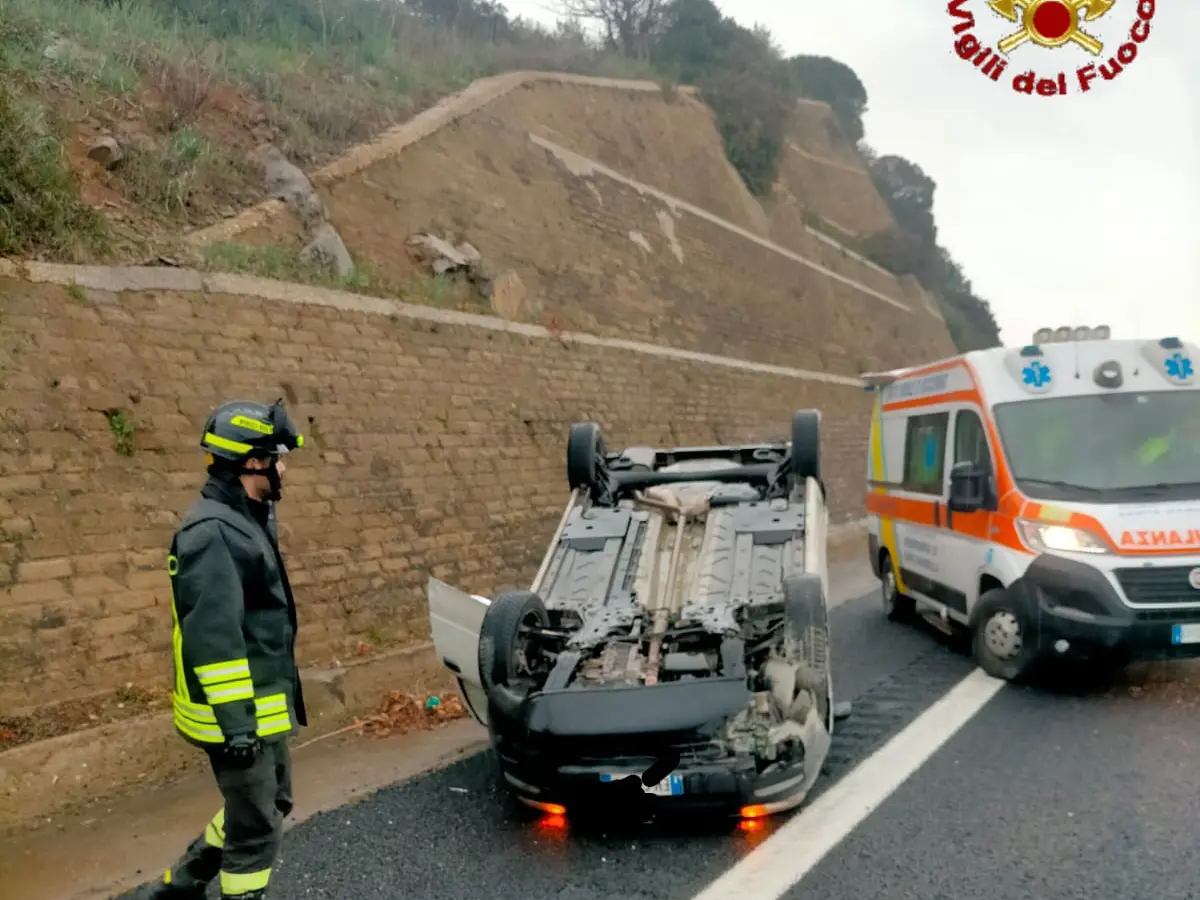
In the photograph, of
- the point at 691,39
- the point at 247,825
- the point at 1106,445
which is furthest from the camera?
the point at 691,39

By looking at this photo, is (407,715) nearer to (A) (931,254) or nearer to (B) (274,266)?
(B) (274,266)

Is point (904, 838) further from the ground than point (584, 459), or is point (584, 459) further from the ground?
point (584, 459)

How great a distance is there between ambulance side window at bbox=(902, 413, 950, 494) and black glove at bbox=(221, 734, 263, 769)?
22.4ft

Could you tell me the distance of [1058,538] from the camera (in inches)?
275

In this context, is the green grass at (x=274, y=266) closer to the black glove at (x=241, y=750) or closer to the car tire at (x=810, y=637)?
the car tire at (x=810, y=637)

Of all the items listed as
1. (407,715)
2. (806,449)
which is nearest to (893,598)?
(806,449)

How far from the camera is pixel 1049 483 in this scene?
7.38 m

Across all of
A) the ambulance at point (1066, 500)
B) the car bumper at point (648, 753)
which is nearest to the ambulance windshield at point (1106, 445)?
the ambulance at point (1066, 500)

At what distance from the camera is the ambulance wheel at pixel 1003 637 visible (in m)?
7.18

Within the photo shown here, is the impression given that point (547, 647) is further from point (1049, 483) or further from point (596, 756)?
point (1049, 483)

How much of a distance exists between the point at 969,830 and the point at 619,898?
5.63ft

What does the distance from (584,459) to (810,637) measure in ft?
8.93

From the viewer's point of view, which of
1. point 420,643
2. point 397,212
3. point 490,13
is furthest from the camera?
point 490,13

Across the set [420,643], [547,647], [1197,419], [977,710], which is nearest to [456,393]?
[420,643]
